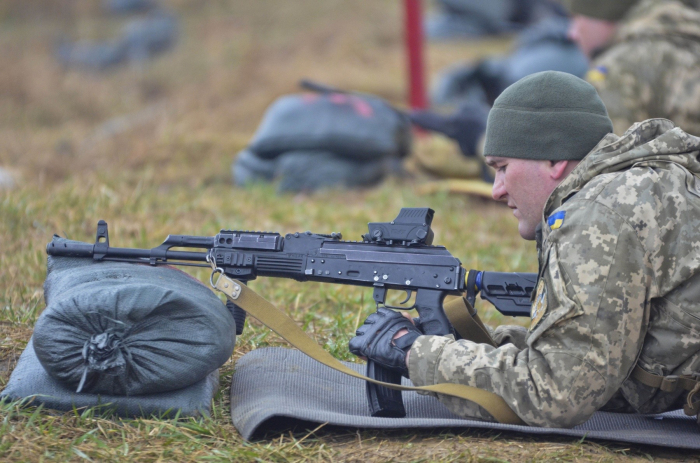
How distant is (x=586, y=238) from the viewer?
8.06 ft

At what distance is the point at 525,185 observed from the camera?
111 inches

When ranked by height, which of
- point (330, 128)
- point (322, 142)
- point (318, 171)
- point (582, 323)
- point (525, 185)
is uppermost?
point (330, 128)

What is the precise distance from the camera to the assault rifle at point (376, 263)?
2996mm

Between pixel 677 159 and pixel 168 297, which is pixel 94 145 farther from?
pixel 677 159

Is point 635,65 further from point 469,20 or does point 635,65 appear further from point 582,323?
point 469,20

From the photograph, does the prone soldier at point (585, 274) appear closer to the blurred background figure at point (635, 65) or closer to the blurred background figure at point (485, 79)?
the blurred background figure at point (635, 65)

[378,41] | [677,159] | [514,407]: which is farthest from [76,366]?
[378,41]

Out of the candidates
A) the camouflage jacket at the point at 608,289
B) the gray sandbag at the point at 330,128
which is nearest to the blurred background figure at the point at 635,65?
the gray sandbag at the point at 330,128

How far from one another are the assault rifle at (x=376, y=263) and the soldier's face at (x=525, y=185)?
0.93 ft

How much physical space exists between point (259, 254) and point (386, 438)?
90 cm

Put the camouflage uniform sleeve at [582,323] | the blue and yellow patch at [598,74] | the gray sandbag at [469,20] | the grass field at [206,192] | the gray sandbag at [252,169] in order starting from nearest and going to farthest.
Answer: the camouflage uniform sleeve at [582,323], the grass field at [206,192], the blue and yellow patch at [598,74], the gray sandbag at [252,169], the gray sandbag at [469,20]

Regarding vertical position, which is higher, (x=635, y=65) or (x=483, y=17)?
(x=483, y=17)

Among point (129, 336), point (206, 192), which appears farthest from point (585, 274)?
point (206, 192)

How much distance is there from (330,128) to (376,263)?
4.36m
